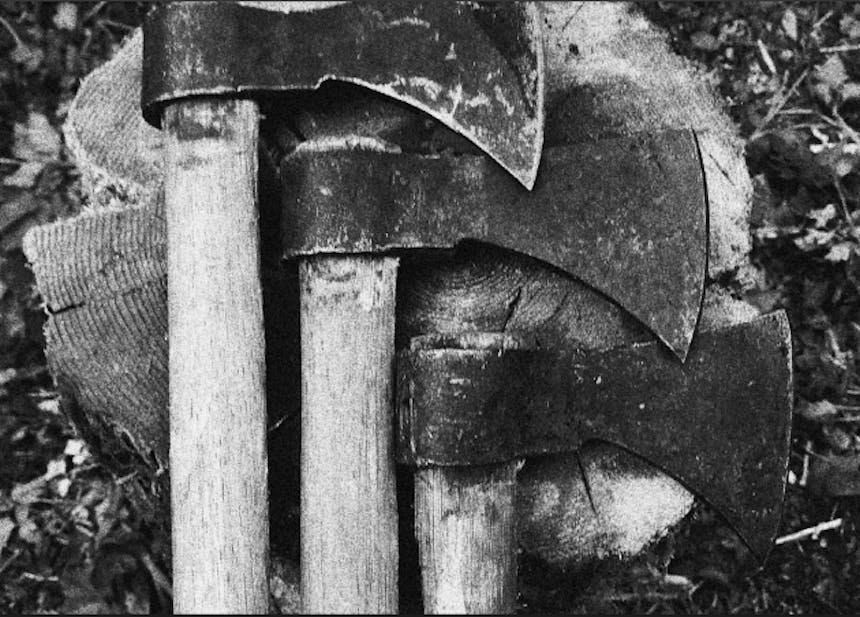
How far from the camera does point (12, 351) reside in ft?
9.27

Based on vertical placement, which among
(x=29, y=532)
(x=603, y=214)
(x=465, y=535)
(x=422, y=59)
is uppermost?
(x=422, y=59)

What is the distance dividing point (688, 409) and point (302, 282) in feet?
2.40

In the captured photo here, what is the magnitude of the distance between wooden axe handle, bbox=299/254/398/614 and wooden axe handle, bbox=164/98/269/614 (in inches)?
3.4

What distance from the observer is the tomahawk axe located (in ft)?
6.00

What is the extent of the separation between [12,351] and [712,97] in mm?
1858

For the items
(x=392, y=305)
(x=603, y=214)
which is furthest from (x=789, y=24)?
(x=392, y=305)

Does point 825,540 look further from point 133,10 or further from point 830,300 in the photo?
point 133,10

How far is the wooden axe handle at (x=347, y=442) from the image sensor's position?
183 cm

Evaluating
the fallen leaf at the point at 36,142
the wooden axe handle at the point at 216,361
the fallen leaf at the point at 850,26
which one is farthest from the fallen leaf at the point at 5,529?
the fallen leaf at the point at 850,26

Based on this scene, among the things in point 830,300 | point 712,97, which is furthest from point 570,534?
point 830,300

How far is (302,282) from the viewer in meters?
1.89

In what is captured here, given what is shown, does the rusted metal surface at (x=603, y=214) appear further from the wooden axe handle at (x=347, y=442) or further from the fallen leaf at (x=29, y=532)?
the fallen leaf at (x=29, y=532)

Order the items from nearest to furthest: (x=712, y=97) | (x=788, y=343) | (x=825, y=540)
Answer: (x=788, y=343) < (x=712, y=97) < (x=825, y=540)

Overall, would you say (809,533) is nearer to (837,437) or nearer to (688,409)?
(837,437)
